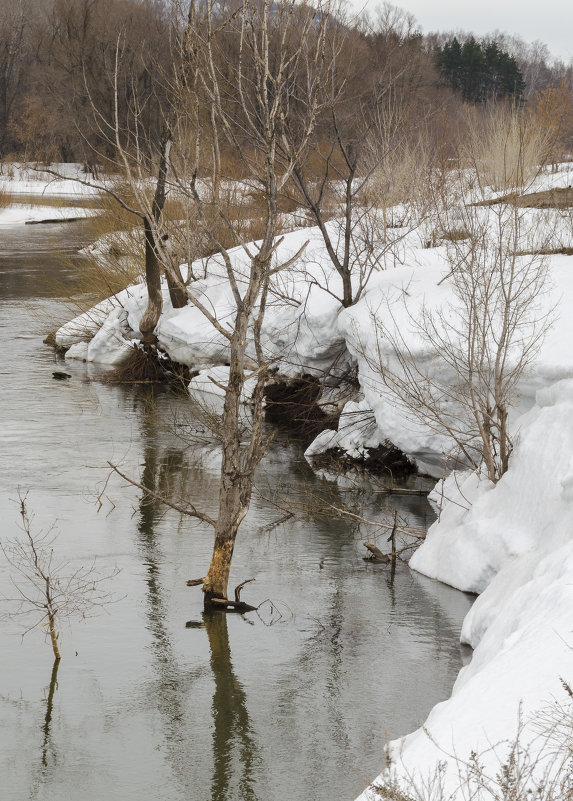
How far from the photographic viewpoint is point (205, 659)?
9844 millimetres

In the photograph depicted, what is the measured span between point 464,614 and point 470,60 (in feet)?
228

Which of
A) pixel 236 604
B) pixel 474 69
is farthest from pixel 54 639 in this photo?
pixel 474 69

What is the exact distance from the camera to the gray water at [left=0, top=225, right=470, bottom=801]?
796 centimetres

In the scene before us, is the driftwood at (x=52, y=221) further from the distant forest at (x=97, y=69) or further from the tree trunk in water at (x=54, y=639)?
the tree trunk in water at (x=54, y=639)

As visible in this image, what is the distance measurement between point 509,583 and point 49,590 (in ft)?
15.4

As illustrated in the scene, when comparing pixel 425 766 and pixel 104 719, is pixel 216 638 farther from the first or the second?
pixel 425 766

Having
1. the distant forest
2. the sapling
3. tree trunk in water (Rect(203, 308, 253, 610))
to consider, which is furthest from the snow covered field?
the distant forest

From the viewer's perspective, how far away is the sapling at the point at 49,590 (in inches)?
406

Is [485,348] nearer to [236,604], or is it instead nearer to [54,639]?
[236,604]

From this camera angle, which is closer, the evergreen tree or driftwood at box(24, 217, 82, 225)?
driftwood at box(24, 217, 82, 225)

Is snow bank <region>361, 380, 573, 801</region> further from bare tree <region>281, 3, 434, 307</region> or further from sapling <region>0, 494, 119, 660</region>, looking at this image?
bare tree <region>281, 3, 434, 307</region>

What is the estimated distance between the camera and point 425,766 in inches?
210

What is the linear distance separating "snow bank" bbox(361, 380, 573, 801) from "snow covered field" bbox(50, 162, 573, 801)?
1 cm

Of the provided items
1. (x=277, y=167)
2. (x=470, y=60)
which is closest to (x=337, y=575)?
(x=277, y=167)
